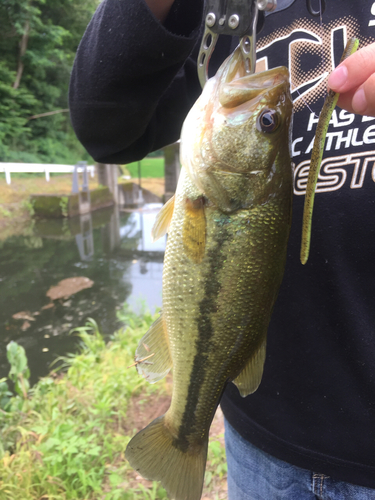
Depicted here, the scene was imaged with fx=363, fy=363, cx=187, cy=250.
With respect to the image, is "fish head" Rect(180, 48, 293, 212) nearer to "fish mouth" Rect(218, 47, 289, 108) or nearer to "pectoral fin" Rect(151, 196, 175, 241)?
"fish mouth" Rect(218, 47, 289, 108)

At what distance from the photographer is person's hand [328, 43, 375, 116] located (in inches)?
32.1

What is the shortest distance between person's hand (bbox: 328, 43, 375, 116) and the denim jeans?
130 cm

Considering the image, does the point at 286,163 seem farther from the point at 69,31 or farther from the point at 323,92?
the point at 69,31

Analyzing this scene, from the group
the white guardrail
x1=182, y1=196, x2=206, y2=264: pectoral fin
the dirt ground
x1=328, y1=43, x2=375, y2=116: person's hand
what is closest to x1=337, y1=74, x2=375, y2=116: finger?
x1=328, y1=43, x2=375, y2=116: person's hand

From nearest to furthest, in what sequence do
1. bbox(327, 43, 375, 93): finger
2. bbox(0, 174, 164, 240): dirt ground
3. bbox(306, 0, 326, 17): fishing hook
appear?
bbox(327, 43, 375, 93): finger < bbox(306, 0, 326, 17): fishing hook < bbox(0, 174, 164, 240): dirt ground

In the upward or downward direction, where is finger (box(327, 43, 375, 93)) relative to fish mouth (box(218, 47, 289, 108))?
downward

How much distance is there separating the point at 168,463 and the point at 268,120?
4.29ft

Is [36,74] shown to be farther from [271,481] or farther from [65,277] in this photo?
[271,481]

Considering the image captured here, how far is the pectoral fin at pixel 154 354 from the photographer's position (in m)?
1.40

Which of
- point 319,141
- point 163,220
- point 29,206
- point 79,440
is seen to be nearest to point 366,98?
point 319,141

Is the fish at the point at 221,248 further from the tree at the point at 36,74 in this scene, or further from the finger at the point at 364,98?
the tree at the point at 36,74

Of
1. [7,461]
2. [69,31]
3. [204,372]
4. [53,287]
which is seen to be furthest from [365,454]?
[69,31]

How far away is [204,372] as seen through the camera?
53.3 inches

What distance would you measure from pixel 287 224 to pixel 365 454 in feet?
2.88
